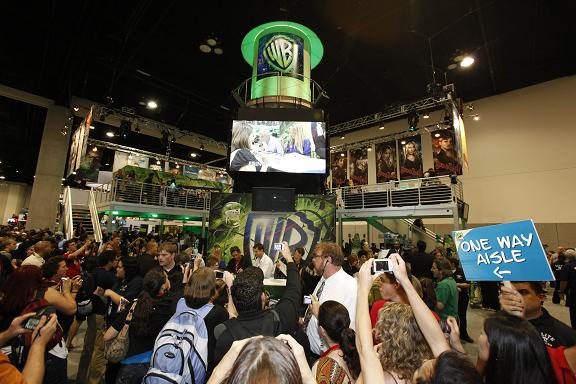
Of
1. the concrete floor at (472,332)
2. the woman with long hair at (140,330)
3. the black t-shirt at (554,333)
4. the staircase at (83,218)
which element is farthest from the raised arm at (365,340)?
the staircase at (83,218)

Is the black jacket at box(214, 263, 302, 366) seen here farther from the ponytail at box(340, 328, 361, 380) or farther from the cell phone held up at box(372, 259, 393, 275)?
the cell phone held up at box(372, 259, 393, 275)

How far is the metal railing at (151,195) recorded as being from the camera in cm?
1502

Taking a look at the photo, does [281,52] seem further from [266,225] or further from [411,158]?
[411,158]

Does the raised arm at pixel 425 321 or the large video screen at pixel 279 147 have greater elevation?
the large video screen at pixel 279 147

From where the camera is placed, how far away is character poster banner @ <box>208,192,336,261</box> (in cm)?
1125

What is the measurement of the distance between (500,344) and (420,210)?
1317 centimetres

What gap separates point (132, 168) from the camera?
1911 cm

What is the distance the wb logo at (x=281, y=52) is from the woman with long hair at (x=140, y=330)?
10.4 metres

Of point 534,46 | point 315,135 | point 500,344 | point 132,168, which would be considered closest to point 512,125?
point 534,46

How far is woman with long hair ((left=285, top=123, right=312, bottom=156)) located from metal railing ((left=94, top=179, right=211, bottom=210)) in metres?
9.66

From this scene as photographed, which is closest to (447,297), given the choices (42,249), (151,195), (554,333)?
(554,333)

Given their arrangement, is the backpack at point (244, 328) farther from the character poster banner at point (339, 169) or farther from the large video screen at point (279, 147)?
A: the character poster banner at point (339, 169)

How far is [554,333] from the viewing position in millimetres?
2047

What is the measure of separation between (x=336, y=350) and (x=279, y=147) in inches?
369
